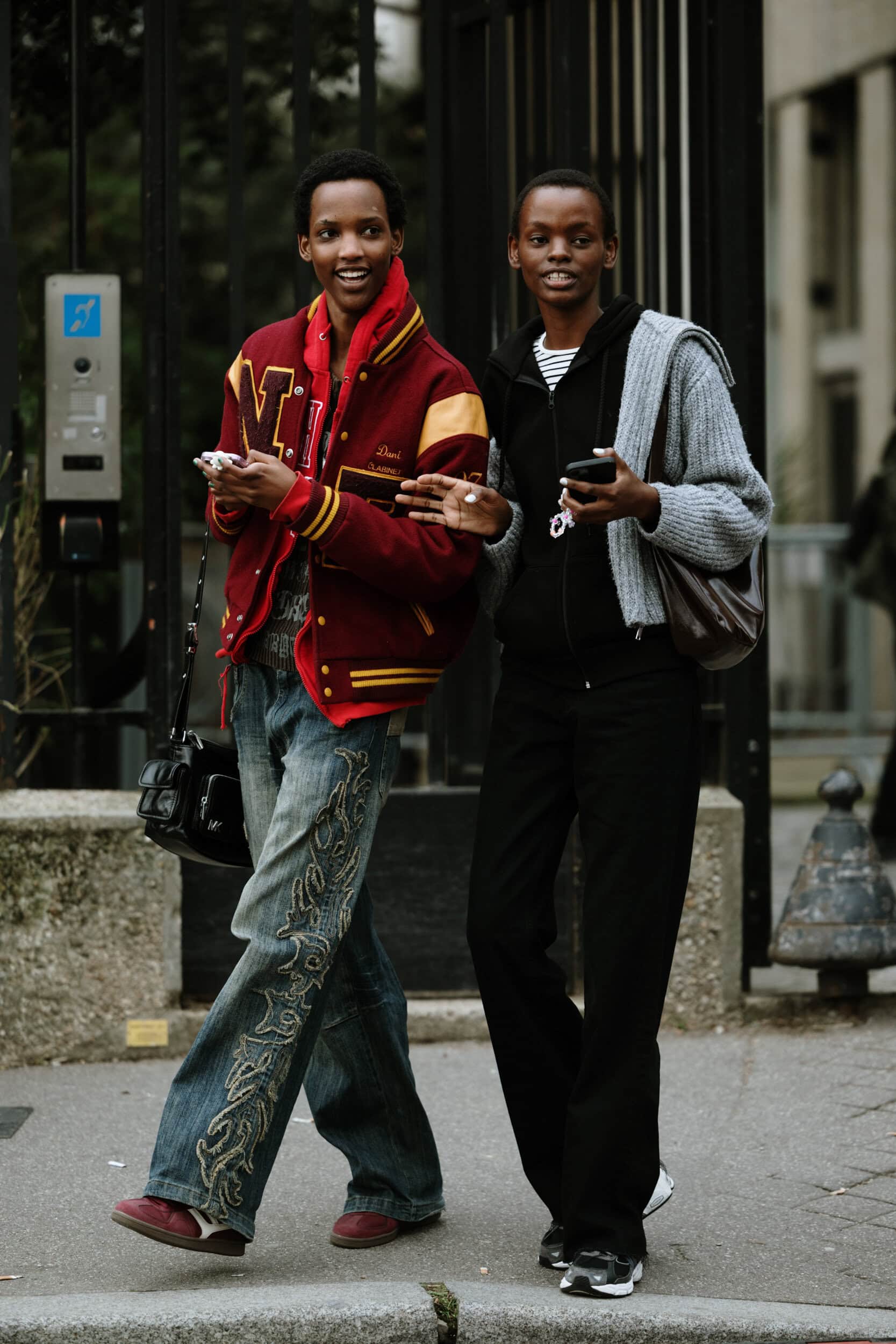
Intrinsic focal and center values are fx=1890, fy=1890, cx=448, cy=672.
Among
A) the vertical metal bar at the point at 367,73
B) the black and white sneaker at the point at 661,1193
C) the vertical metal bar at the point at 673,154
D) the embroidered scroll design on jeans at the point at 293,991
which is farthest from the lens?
the vertical metal bar at the point at 673,154

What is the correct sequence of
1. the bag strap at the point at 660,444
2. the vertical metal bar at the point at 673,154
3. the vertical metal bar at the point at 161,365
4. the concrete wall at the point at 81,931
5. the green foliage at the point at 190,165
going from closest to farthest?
the bag strap at the point at 660,444, the concrete wall at the point at 81,931, the vertical metal bar at the point at 161,365, the vertical metal bar at the point at 673,154, the green foliage at the point at 190,165

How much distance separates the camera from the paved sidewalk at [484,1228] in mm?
3381

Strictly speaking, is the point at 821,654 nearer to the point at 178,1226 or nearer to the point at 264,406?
the point at 264,406

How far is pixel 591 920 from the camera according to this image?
3.55 metres

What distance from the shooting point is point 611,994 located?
348 cm

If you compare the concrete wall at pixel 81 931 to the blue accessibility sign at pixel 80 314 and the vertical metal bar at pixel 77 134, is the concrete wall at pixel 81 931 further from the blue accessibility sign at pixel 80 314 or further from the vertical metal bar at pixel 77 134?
the vertical metal bar at pixel 77 134

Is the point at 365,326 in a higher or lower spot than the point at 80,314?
lower

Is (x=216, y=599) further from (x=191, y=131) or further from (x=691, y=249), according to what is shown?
(x=191, y=131)

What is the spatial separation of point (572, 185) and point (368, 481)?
67 cm

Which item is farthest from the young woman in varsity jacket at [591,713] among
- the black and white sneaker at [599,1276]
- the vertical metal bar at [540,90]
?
the vertical metal bar at [540,90]

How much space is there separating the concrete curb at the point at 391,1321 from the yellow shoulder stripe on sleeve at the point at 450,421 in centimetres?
157

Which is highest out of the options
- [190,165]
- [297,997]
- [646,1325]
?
[190,165]

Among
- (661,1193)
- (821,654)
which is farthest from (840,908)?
(821,654)

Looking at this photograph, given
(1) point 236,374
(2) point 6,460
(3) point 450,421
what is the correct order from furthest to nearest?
(2) point 6,460, (1) point 236,374, (3) point 450,421
